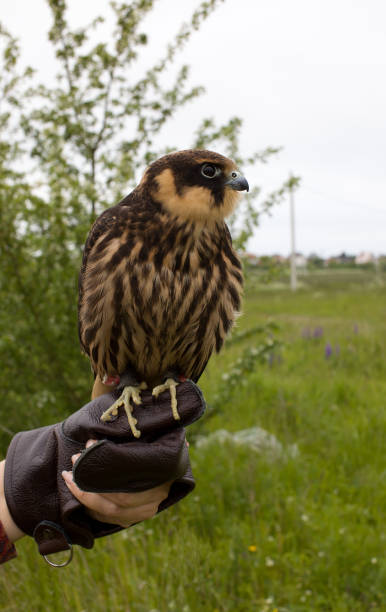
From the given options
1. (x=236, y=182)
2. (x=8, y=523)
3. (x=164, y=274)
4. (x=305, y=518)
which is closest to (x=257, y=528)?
(x=305, y=518)

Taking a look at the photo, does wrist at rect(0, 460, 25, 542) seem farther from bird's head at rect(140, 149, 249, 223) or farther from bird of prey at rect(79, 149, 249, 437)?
bird's head at rect(140, 149, 249, 223)

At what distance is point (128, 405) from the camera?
1.91m

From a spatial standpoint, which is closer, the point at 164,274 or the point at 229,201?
the point at 164,274

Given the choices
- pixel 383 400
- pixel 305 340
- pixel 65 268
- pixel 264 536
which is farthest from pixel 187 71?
pixel 305 340

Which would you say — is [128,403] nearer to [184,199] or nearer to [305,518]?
[184,199]

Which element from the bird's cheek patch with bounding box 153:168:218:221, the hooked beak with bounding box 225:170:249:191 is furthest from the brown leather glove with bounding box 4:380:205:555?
the hooked beak with bounding box 225:170:249:191

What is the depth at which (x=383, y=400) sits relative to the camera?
541 centimetres

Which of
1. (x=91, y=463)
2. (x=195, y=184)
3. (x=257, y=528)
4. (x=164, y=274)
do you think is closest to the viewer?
(x=91, y=463)

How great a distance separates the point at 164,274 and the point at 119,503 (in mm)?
877

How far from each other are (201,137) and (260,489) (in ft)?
8.52

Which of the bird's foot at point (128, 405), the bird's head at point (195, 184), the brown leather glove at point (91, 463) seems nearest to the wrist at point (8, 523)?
the brown leather glove at point (91, 463)

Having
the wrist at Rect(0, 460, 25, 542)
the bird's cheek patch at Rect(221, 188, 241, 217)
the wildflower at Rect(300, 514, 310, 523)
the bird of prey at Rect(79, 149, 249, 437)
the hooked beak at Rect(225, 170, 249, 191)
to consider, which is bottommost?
the wildflower at Rect(300, 514, 310, 523)

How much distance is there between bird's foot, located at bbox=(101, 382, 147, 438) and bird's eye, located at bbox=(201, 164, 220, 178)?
0.90 metres

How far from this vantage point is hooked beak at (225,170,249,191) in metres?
2.05
